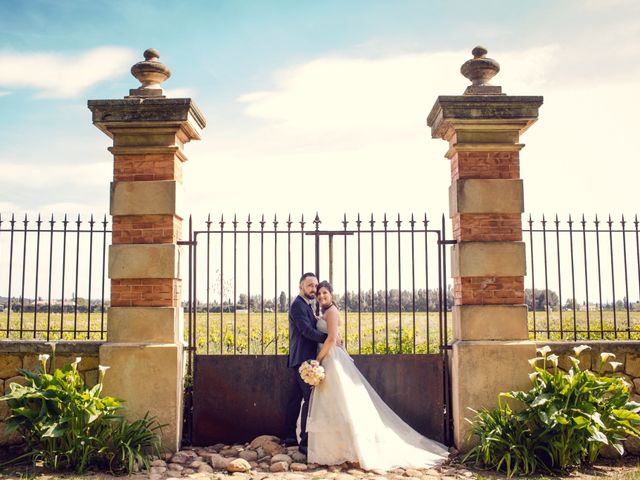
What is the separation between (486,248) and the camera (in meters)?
6.38

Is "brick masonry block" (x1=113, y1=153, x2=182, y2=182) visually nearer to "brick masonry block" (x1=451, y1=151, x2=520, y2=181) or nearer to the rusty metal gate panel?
the rusty metal gate panel

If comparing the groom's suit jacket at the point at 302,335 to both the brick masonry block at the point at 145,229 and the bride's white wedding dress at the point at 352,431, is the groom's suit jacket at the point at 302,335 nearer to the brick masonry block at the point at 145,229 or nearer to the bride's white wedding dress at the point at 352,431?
the bride's white wedding dress at the point at 352,431

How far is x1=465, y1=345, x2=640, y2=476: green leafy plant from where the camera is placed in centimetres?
554

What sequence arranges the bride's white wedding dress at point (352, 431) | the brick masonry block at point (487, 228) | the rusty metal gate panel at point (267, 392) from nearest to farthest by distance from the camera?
the bride's white wedding dress at point (352, 431) → the brick masonry block at point (487, 228) → the rusty metal gate panel at point (267, 392)

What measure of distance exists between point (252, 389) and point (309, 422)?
95cm

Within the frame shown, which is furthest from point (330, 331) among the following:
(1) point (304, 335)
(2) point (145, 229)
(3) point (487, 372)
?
(2) point (145, 229)

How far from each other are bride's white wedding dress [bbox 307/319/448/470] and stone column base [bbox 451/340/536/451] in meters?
0.60

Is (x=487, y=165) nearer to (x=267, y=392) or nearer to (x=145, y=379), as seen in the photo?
(x=267, y=392)

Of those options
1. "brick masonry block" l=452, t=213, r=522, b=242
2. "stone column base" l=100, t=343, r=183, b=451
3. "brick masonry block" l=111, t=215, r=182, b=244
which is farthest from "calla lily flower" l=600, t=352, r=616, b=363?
"brick masonry block" l=111, t=215, r=182, b=244

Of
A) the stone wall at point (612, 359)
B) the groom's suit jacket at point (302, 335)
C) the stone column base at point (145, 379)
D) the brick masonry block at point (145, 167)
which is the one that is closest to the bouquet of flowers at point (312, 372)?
the groom's suit jacket at point (302, 335)

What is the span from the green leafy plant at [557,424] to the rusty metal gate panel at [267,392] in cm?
79

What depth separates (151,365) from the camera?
6219mm

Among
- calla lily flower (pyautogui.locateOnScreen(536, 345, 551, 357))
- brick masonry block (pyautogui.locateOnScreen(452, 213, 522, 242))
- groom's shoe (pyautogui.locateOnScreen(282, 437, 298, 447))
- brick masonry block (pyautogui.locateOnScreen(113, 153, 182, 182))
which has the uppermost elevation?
brick masonry block (pyautogui.locateOnScreen(113, 153, 182, 182))

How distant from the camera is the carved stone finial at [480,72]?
668 centimetres
